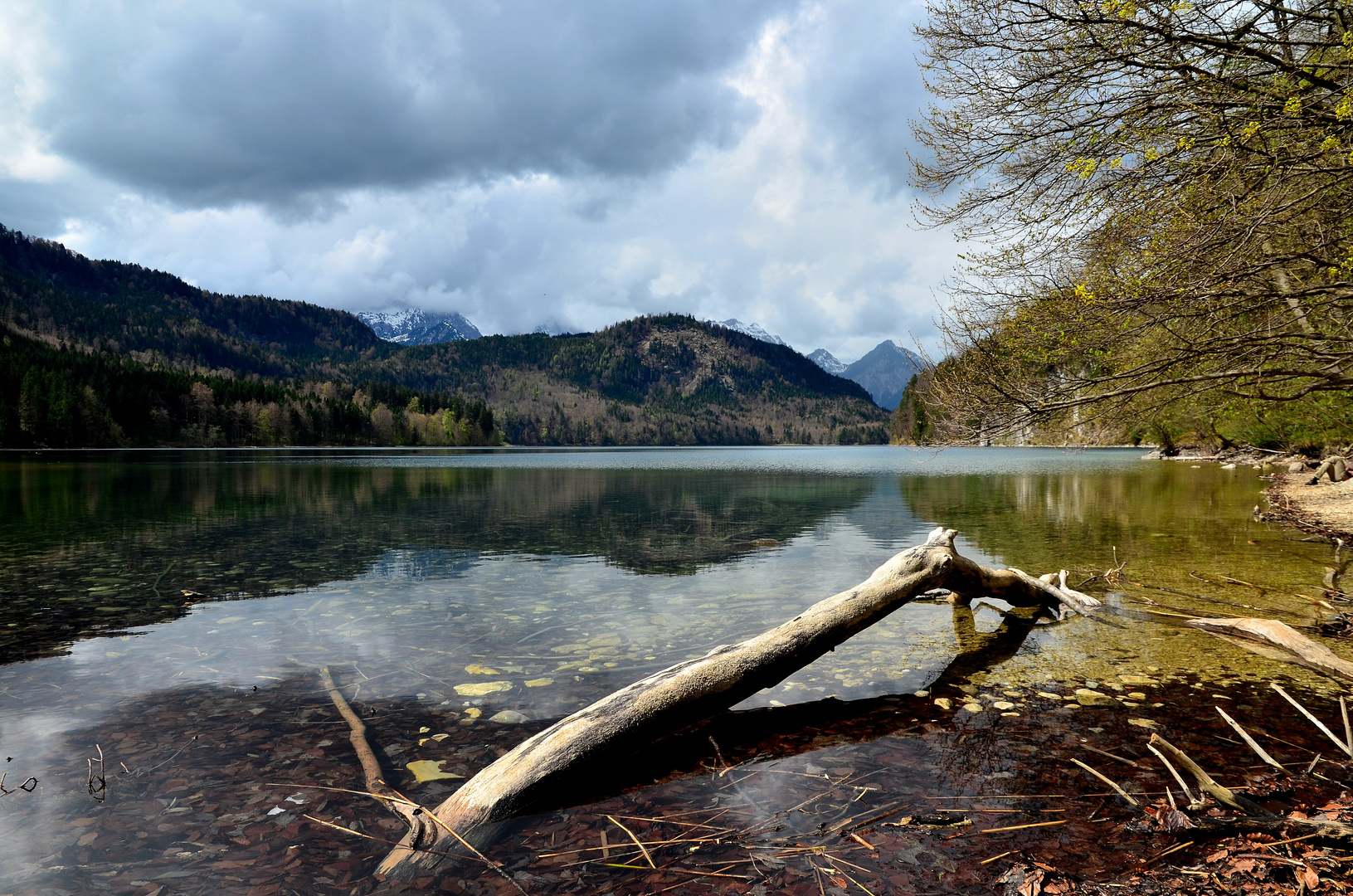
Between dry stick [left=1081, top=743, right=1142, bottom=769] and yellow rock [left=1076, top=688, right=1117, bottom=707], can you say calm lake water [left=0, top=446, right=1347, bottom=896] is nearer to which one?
yellow rock [left=1076, top=688, right=1117, bottom=707]

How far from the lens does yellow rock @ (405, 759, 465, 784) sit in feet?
18.9

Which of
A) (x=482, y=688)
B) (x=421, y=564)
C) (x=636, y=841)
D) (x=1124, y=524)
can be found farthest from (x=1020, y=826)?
(x=1124, y=524)

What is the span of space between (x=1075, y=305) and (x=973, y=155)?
305 cm

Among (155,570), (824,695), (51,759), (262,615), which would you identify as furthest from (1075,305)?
(155,570)

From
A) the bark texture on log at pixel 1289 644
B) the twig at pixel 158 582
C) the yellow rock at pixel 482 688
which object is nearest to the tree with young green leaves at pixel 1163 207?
the bark texture on log at pixel 1289 644

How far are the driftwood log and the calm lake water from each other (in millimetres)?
307

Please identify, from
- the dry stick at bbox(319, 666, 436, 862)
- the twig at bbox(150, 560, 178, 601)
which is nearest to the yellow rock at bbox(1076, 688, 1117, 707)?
the dry stick at bbox(319, 666, 436, 862)

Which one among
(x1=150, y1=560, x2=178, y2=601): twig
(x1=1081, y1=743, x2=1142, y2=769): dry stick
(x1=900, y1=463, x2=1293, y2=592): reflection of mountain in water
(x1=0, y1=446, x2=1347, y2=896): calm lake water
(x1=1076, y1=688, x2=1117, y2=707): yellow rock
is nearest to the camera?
(x1=0, y1=446, x2=1347, y2=896): calm lake water

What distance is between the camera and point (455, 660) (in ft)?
30.3

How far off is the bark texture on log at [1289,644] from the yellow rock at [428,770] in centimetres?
918

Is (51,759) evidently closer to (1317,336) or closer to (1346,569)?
(1317,336)

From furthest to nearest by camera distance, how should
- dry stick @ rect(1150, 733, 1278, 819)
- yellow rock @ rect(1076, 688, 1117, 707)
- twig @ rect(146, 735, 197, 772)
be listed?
yellow rock @ rect(1076, 688, 1117, 707) → twig @ rect(146, 735, 197, 772) → dry stick @ rect(1150, 733, 1278, 819)

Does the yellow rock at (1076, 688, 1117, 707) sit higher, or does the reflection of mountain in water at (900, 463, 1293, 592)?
the yellow rock at (1076, 688, 1117, 707)

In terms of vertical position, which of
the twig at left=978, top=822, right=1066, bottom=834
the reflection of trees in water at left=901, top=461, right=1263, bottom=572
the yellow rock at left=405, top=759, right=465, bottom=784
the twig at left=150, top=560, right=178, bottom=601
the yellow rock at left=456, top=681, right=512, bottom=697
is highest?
Result: the twig at left=978, top=822, right=1066, bottom=834
